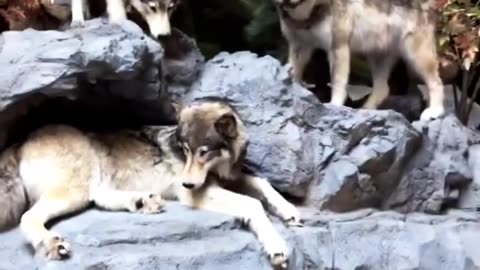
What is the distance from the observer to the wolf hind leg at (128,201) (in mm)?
2684

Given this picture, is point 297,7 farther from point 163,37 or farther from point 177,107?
point 177,107

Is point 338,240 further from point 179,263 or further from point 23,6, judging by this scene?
point 23,6

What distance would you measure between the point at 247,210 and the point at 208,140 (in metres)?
0.23

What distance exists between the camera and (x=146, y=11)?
2877mm

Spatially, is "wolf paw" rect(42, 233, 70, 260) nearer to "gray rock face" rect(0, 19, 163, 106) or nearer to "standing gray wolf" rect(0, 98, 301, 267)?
"standing gray wolf" rect(0, 98, 301, 267)

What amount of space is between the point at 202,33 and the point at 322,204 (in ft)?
4.10

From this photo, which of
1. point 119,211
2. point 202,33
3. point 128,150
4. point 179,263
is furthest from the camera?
point 202,33

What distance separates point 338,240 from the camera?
291cm

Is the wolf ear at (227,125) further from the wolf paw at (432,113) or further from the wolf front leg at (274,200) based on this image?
the wolf paw at (432,113)

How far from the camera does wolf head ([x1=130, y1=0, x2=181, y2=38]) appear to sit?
285 centimetres

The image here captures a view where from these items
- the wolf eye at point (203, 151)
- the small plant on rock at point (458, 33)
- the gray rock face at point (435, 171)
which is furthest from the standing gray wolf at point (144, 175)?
the small plant on rock at point (458, 33)

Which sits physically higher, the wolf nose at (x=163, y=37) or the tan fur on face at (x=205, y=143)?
the wolf nose at (x=163, y=37)

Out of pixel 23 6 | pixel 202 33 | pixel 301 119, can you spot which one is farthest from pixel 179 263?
pixel 202 33

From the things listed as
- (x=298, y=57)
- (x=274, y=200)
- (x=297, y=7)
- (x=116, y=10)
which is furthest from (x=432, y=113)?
(x=116, y=10)
